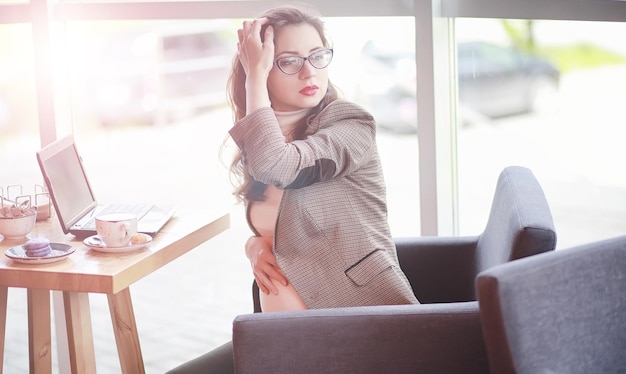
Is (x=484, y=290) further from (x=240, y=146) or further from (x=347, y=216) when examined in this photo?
(x=240, y=146)

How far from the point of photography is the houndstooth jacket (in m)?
1.97

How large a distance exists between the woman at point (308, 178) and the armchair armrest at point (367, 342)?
0.72 feet

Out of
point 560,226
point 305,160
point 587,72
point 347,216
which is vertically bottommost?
point 560,226

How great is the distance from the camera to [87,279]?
1.99m

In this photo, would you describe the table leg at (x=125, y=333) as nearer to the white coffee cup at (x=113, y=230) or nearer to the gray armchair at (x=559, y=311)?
the white coffee cup at (x=113, y=230)

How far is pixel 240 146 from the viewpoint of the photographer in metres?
2.03

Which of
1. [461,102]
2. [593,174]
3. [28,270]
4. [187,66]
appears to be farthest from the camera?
[187,66]

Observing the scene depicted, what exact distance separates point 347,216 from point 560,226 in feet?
2.96

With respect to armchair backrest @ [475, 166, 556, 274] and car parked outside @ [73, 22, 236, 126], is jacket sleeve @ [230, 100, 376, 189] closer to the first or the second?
armchair backrest @ [475, 166, 556, 274]

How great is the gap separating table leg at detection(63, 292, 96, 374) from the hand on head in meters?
0.72

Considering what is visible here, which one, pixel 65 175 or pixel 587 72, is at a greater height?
pixel 587 72

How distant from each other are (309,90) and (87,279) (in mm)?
657

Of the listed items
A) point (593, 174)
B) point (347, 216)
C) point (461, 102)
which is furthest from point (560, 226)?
point (347, 216)

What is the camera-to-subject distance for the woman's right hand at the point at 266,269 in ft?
6.75
